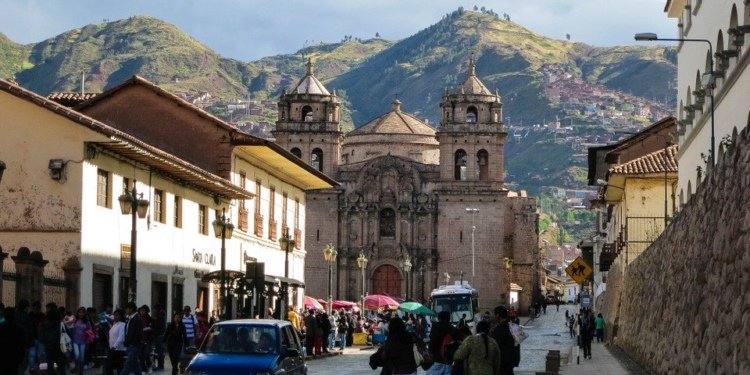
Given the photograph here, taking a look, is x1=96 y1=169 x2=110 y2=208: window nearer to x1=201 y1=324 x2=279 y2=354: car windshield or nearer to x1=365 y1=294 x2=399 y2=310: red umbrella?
x1=201 y1=324 x2=279 y2=354: car windshield

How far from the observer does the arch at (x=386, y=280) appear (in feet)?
388

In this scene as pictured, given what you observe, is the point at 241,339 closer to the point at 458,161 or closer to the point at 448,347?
the point at 448,347

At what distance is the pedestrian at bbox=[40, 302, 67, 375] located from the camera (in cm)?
2542

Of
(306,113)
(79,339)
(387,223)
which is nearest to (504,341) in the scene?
(79,339)

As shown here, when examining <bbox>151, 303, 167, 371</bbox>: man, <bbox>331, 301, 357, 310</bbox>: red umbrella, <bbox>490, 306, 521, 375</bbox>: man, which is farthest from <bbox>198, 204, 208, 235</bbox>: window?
<bbox>331, 301, 357, 310</bbox>: red umbrella

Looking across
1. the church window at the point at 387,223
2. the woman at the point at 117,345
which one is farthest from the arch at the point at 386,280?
the woman at the point at 117,345

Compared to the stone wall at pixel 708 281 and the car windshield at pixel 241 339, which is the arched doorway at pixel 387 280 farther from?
the car windshield at pixel 241 339

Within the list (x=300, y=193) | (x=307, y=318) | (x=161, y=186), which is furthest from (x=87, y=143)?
(x=300, y=193)

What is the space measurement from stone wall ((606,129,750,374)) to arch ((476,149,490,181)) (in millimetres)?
85379

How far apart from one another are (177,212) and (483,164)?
75.2m

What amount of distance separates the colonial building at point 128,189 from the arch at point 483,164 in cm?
6222

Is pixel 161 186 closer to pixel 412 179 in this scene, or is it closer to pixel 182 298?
pixel 182 298

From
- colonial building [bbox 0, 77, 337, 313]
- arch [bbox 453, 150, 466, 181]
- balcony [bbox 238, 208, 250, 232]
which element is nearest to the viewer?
colonial building [bbox 0, 77, 337, 313]

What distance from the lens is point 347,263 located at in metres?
118
